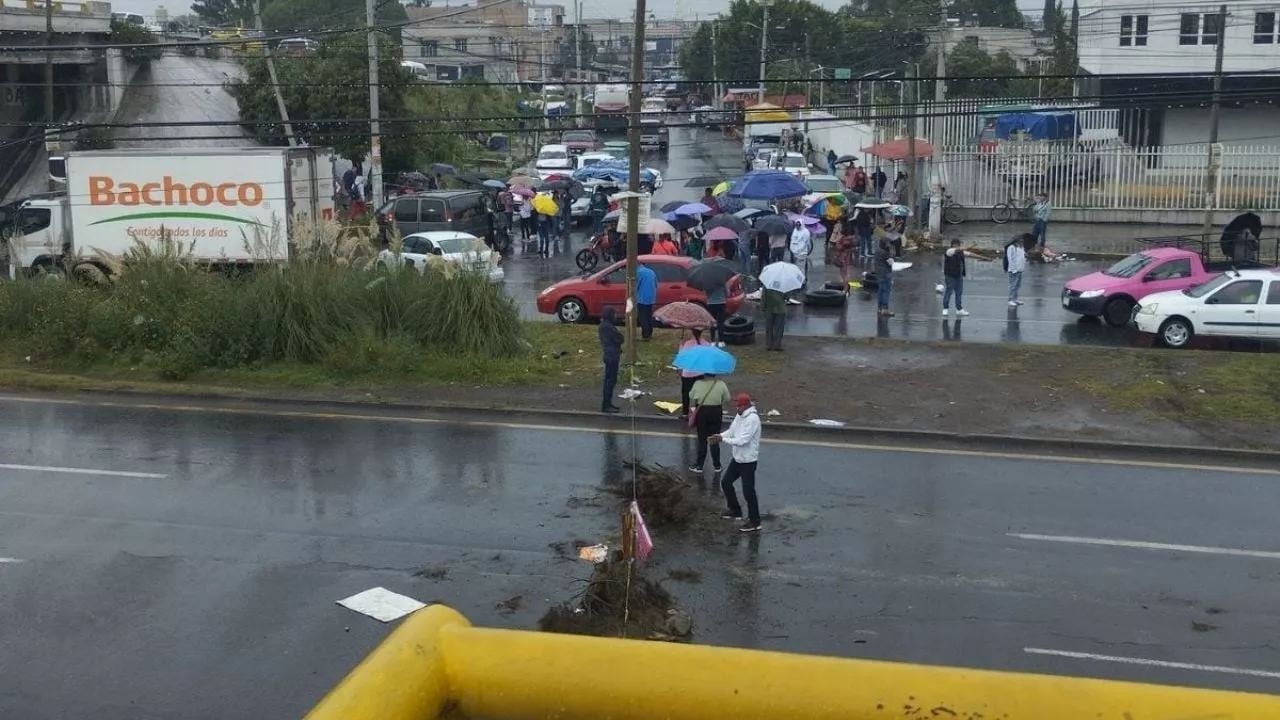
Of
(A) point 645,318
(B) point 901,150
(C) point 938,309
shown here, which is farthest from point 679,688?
(B) point 901,150

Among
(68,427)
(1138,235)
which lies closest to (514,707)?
(68,427)

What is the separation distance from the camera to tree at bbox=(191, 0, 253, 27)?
416 feet

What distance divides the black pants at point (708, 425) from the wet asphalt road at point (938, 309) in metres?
9.23

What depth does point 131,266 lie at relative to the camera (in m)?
22.0

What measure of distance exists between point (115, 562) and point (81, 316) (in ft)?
35.1

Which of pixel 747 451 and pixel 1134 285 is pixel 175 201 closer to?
pixel 1134 285

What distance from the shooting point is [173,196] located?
97.5ft

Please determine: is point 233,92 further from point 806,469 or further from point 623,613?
point 623,613

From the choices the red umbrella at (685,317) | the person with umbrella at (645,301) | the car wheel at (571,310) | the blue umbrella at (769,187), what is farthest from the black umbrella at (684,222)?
the red umbrella at (685,317)

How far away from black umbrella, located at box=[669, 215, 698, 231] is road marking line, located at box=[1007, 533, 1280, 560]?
20.1 meters

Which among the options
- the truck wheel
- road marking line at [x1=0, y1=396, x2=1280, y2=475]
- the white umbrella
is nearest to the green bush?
road marking line at [x1=0, y1=396, x2=1280, y2=475]

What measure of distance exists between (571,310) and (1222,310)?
38.8 ft

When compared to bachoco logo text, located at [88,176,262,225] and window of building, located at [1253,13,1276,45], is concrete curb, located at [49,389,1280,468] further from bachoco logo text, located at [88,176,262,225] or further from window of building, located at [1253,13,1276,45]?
window of building, located at [1253,13,1276,45]

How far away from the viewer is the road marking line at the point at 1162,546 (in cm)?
1238
